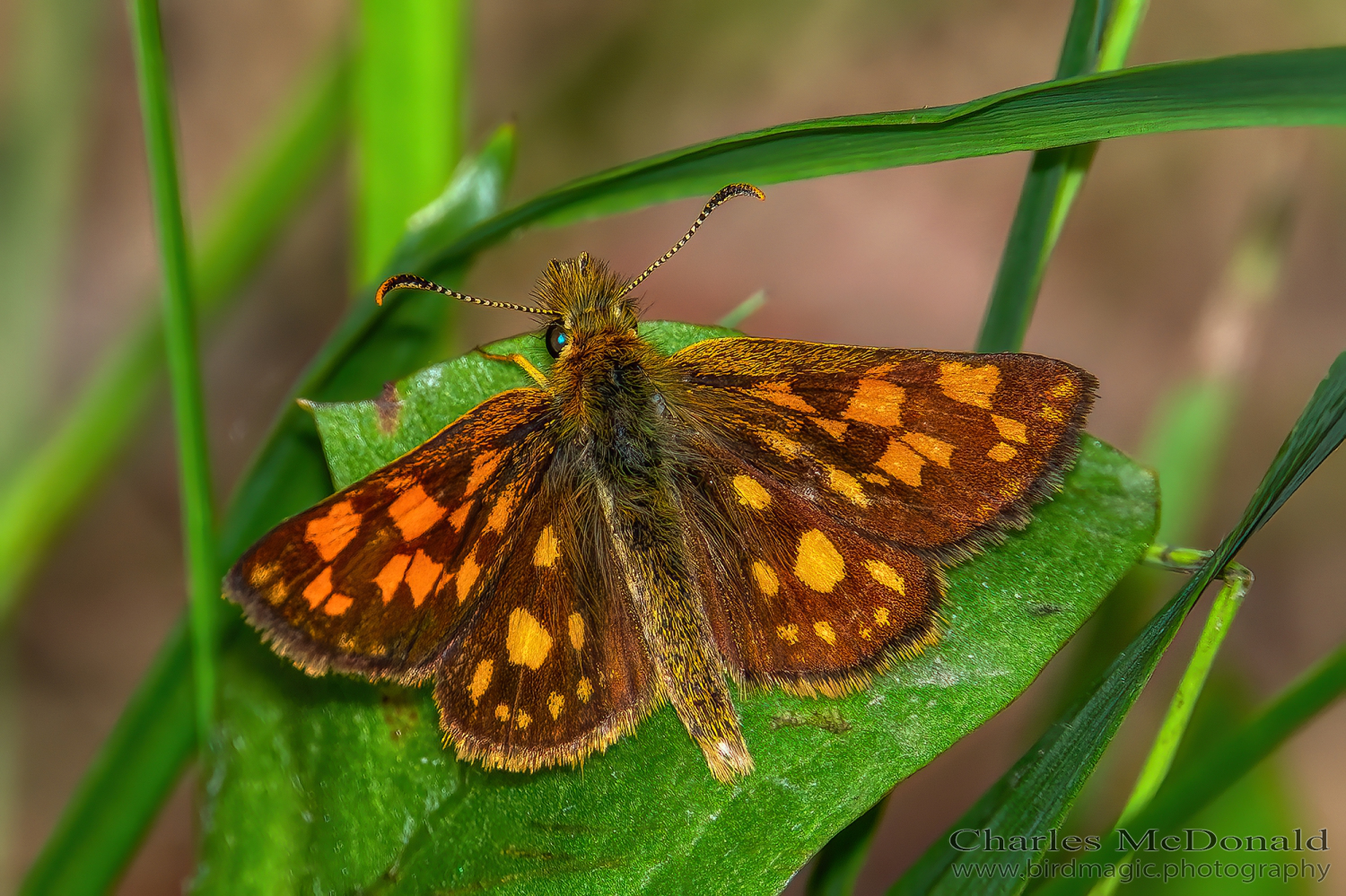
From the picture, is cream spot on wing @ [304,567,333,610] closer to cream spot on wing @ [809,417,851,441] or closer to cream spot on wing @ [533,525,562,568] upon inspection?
cream spot on wing @ [533,525,562,568]

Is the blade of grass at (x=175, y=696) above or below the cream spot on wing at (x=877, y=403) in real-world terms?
below

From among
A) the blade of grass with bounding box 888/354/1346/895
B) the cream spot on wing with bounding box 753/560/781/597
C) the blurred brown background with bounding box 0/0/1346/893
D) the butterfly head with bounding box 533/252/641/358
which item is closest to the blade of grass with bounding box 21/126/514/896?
the butterfly head with bounding box 533/252/641/358

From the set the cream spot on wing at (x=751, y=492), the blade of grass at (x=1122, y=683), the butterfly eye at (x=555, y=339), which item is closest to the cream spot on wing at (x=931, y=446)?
the cream spot on wing at (x=751, y=492)

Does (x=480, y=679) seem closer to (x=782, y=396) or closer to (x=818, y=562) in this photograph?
(x=818, y=562)

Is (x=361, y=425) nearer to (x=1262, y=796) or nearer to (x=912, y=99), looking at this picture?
(x=1262, y=796)

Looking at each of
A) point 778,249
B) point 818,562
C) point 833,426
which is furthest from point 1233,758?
point 778,249

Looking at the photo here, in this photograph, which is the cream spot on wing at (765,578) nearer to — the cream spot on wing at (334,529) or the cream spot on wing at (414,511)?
the cream spot on wing at (414,511)

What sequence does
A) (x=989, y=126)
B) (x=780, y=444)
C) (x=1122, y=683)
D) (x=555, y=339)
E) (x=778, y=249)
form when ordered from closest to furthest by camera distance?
(x=1122, y=683), (x=989, y=126), (x=780, y=444), (x=555, y=339), (x=778, y=249)

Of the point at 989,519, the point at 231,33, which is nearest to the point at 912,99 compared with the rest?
the point at 231,33

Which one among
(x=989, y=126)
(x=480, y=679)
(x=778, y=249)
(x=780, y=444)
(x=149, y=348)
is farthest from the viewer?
(x=778, y=249)
